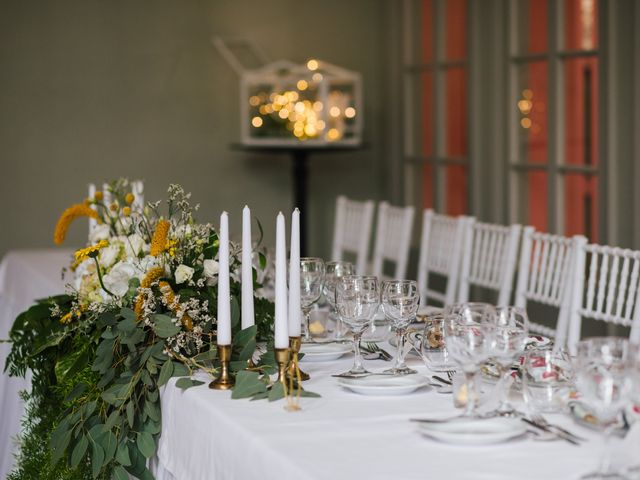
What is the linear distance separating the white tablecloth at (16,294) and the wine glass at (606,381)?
6.14 ft

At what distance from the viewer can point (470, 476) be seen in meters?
1.32

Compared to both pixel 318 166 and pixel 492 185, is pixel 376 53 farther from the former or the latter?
pixel 492 185

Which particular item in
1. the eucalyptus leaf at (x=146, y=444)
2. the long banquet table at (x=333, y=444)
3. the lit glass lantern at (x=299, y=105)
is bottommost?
the eucalyptus leaf at (x=146, y=444)

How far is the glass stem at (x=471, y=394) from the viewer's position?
1.58m

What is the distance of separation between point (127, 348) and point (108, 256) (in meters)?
0.28

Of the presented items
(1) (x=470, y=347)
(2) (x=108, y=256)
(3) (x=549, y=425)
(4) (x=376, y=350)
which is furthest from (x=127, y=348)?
(3) (x=549, y=425)

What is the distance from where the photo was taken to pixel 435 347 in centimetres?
187

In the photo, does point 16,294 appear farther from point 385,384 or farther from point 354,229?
point 385,384

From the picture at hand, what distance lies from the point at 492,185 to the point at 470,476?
13.5ft

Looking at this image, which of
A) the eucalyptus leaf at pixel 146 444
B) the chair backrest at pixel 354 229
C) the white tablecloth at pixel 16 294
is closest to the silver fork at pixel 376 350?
the eucalyptus leaf at pixel 146 444

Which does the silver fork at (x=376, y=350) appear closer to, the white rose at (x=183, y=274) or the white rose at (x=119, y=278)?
the white rose at (x=183, y=274)

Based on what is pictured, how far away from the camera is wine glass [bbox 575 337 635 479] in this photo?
4.33 feet

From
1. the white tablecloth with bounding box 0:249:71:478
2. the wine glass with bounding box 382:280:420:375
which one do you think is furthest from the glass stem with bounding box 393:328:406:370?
the white tablecloth with bounding box 0:249:71:478

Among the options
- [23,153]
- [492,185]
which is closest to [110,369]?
[492,185]
